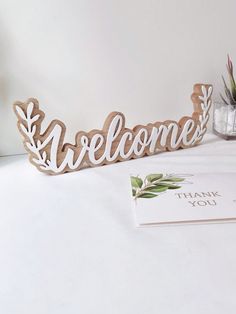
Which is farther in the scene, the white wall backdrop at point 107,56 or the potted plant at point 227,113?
the potted plant at point 227,113

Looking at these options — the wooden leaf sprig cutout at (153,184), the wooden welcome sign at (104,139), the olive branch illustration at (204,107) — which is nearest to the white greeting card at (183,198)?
the wooden leaf sprig cutout at (153,184)

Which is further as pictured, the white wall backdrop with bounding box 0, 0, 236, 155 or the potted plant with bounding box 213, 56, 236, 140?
the potted plant with bounding box 213, 56, 236, 140

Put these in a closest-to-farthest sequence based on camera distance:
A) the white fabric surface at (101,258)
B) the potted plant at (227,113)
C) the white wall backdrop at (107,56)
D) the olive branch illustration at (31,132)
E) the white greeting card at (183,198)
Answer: the white fabric surface at (101,258)
the white greeting card at (183,198)
the olive branch illustration at (31,132)
the white wall backdrop at (107,56)
the potted plant at (227,113)

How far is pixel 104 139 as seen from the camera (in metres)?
0.63

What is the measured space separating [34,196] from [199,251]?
1.03 feet

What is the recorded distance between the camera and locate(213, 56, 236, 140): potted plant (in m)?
0.76

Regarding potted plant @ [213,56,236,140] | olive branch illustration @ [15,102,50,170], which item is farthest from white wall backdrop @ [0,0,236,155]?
olive branch illustration @ [15,102,50,170]

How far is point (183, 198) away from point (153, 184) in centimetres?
8

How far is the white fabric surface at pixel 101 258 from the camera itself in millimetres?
296

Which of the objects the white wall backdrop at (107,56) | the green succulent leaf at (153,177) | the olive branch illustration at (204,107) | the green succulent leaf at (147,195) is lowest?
the green succulent leaf at (153,177)

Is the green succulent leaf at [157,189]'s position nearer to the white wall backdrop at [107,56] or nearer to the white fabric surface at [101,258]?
the white fabric surface at [101,258]

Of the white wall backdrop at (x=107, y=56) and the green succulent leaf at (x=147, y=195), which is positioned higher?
the white wall backdrop at (x=107, y=56)

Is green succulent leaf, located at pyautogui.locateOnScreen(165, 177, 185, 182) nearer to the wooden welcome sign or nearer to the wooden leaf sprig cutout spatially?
the wooden leaf sprig cutout

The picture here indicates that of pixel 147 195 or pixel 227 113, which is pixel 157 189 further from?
pixel 227 113
